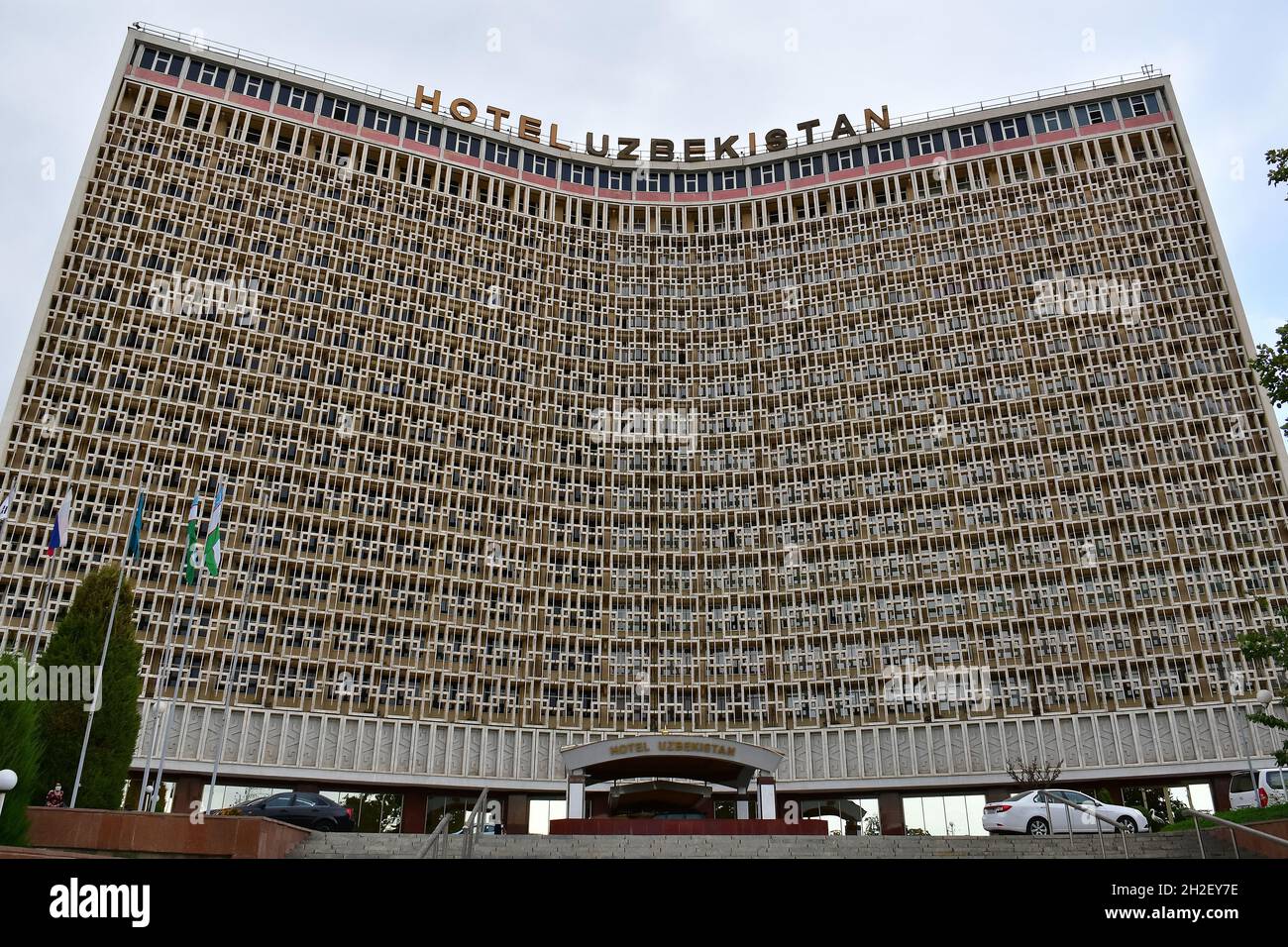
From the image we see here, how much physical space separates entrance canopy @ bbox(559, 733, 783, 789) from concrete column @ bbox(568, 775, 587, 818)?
0.61ft

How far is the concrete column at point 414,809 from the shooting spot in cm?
6388

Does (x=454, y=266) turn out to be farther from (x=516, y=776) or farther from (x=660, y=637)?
(x=516, y=776)

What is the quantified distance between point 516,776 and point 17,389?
42.7m

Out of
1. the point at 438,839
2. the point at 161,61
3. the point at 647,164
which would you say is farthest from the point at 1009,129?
the point at 438,839

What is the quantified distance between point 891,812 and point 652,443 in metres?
33.8

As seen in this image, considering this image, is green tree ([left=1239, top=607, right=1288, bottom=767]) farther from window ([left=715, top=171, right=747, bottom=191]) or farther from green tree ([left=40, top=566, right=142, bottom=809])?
window ([left=715, top=171, right=747, bottom=191])

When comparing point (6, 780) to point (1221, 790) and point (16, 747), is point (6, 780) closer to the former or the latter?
point (16, 747)

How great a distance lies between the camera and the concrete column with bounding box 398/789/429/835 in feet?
210

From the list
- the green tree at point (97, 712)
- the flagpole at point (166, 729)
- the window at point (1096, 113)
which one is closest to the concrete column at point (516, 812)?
the flagpole at point (166, 729)

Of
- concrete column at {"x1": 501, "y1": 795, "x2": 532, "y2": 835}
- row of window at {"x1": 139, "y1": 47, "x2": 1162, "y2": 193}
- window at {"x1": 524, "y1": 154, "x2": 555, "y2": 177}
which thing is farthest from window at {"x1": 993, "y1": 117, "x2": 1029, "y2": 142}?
concrete column at {"x1": 501, "y1": 795, "x2": 532, "y2": 835}

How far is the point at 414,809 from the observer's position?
212 feet

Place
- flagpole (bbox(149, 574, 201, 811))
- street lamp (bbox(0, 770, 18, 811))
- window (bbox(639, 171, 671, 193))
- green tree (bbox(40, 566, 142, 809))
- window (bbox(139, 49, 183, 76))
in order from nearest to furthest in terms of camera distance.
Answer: street lamp (bbox(0, 770, 18, 811)) → green tree (bbox(40, 566, 142, 809)) → flagpole (bbox(149, 574, 201, 811)) → window (bbox(139, 49, 183, 76)) → window (bbox(639, 171, 671, 193))

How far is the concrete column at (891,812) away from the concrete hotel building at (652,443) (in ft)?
1.19

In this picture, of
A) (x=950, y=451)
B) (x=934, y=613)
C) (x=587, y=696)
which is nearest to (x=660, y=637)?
(x=587, y=696)
